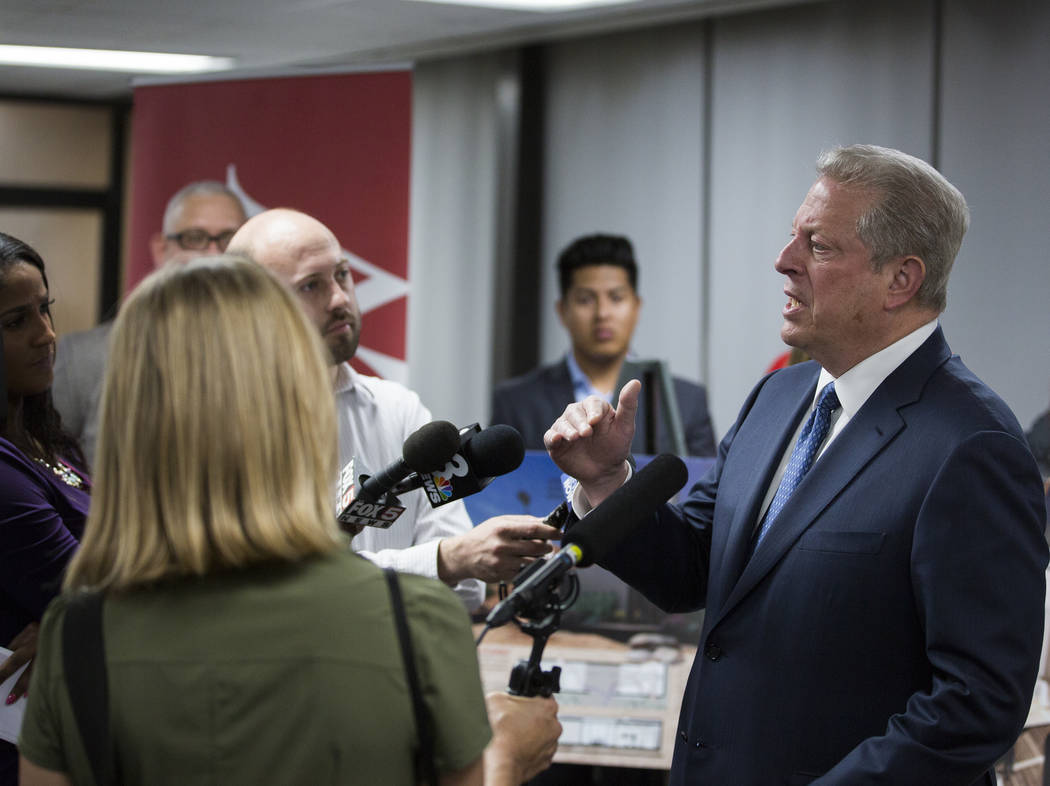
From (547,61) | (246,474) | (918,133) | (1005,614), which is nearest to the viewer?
(246,474)

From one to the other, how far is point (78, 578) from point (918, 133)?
177 inches

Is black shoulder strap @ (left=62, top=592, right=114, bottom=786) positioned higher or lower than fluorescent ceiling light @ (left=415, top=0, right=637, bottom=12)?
lower

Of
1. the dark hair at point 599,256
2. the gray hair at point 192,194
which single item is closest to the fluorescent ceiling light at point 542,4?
the dark hair at point 599,256

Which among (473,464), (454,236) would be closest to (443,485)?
(473,464)

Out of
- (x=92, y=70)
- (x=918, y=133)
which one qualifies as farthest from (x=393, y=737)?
(x=918, y=133)

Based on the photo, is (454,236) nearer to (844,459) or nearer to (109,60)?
(109,60)

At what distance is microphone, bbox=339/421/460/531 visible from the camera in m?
1.47

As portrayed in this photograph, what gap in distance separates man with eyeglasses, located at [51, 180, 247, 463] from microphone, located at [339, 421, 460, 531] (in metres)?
2.29

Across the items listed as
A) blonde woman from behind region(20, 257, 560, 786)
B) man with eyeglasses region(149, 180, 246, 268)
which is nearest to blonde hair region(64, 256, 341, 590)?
blonde woman from behind region(20, 257, 560, 786)

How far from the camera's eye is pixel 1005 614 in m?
1.45

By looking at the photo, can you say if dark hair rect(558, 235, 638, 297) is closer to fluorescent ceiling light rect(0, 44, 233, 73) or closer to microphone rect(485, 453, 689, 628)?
fluorescent ceiling light rect(0, 44, 233, 73)

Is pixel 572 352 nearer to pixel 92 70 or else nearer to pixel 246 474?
pixel 92 70

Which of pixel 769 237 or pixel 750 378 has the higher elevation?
pixel 769 237

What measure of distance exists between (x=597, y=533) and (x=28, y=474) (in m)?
0.97
